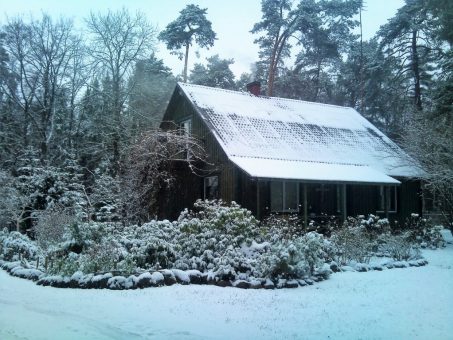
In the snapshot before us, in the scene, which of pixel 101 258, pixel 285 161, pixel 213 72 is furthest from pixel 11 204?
pixel 213 72

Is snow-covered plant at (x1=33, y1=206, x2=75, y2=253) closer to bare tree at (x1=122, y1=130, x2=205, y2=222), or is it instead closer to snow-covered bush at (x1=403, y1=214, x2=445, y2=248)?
bare tree at (x1=122, y1=130, x2=205, y2=222)

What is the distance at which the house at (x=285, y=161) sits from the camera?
15273 millimetres

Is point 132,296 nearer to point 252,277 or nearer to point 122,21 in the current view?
point 252,277

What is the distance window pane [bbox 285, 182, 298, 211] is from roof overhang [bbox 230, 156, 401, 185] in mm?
902

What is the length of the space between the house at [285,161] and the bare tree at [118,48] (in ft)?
8.72

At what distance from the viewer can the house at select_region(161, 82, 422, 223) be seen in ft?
50.1

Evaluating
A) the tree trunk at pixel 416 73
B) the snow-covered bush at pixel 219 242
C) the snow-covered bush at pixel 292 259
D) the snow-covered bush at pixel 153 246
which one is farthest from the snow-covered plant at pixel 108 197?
the tree trunk at pixel 416 73

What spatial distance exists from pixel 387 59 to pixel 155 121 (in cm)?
1188

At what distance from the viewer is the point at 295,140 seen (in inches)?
709

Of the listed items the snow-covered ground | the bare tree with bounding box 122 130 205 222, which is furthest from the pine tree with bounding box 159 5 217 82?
the snow-covered ground

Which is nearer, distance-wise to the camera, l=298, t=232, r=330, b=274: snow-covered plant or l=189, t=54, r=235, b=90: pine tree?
l=298, t=232, r=330, b=274: snow-covered plant

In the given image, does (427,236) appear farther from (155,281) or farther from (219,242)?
(155,281)

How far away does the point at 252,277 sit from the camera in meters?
8.89

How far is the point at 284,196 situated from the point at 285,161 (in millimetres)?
1284
